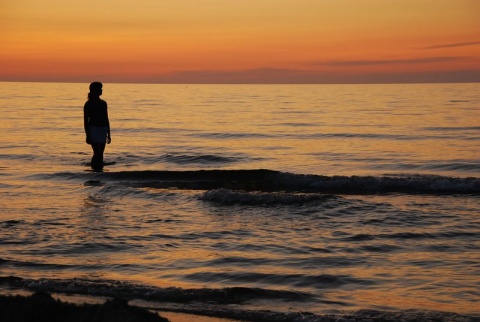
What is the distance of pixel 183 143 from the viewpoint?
87.1ft

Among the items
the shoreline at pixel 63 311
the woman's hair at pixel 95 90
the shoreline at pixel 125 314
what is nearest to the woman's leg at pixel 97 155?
the woman's hair at pixel 95 90

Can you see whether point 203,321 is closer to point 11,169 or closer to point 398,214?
point 398,214

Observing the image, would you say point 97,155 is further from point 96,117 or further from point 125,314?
point 125,314

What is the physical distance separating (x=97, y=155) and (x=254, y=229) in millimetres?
7664

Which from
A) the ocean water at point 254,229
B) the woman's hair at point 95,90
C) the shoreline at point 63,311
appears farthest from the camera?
the woman's hair at point 95,90

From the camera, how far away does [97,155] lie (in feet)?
56.5

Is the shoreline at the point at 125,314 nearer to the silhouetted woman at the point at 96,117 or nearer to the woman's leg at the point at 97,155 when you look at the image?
the silhouetted woman at the point at 96,117

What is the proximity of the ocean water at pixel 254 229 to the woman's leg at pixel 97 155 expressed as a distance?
0.36 m

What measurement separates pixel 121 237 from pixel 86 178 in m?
7.50

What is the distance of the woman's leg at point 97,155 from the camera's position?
16.6 metres

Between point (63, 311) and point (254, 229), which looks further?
point (254, 229)

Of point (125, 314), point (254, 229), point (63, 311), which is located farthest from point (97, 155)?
point (125, 314)

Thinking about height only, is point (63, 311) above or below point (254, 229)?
above

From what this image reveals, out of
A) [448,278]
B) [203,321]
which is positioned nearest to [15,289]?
[203,321]
